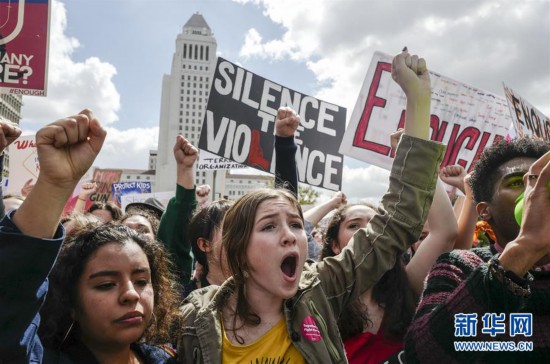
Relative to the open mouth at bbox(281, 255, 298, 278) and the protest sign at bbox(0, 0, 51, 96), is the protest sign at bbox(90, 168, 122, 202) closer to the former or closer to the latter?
the protest sign at bbox(0, 0, 51, 96)

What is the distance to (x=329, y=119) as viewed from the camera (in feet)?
21.6

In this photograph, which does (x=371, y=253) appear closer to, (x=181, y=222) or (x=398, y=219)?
(x=398, y=219)

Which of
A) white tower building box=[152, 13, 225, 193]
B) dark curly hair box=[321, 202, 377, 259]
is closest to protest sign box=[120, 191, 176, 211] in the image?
dark curly hair box=[321, 202, 377, 259]

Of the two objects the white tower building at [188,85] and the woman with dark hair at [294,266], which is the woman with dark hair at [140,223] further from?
the white tower building at [188,85]

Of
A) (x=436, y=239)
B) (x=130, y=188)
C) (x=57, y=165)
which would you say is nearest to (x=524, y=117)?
(x=436, y=239)

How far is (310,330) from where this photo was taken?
5.53 feet

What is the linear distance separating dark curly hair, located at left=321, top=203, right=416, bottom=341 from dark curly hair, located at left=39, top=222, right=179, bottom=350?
2.80 feet

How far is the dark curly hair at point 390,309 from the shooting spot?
2.24 meters

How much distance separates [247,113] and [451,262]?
190 inches

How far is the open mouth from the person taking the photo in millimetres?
1873

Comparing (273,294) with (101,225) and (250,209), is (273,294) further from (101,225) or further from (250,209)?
(101,225)

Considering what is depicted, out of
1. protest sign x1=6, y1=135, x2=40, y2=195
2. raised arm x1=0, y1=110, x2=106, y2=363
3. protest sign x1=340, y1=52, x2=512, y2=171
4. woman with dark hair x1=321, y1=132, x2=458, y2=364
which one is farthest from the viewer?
protest sign x1=6, y1=135, x2=40, y2=195

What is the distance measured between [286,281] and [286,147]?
1040mm

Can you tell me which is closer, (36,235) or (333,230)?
(36,235)
